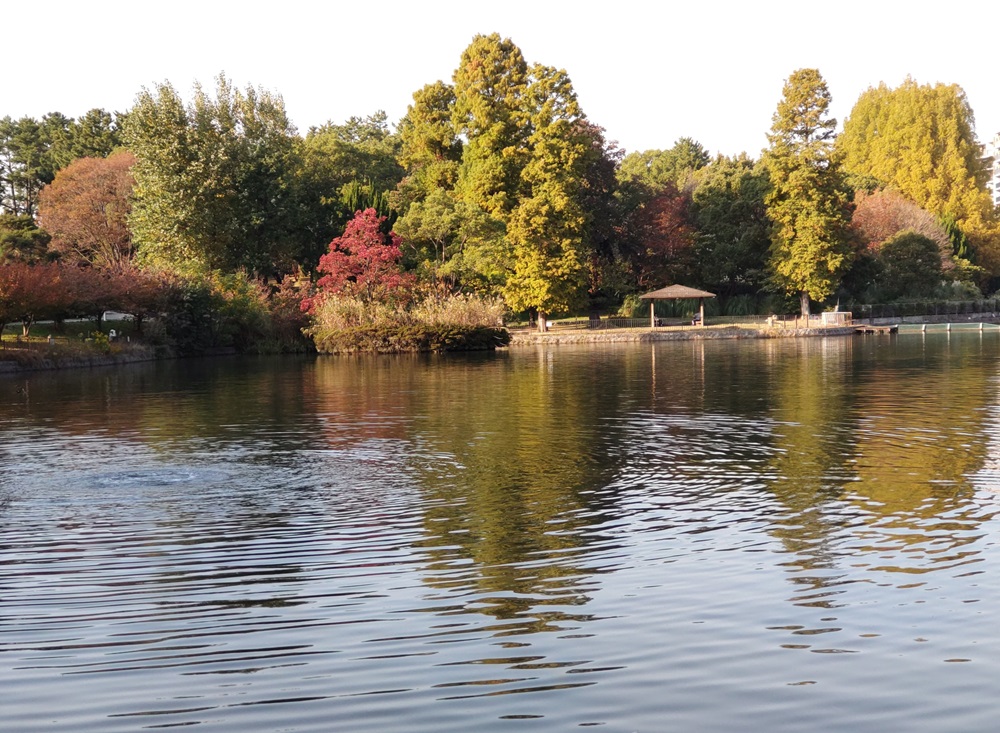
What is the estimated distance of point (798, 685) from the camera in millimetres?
6465

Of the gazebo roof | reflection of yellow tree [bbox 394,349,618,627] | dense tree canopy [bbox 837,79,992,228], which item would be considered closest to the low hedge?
the gazebo roof

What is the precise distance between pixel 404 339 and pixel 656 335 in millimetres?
15645

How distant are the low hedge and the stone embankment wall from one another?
5.92 meters

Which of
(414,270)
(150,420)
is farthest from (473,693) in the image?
(414,270)

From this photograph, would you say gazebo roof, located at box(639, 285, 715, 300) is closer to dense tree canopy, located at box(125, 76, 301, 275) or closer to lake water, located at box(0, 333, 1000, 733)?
dense tree canopy, located at box(125, 76, 301, 275)

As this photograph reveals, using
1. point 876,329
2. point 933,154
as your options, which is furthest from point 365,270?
point 933,154

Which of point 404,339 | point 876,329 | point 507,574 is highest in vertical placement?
point 404,339

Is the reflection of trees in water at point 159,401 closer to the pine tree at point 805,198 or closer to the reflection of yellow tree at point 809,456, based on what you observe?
the reflection of yellow tree at point 809,456

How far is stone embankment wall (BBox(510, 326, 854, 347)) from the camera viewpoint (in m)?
59.3

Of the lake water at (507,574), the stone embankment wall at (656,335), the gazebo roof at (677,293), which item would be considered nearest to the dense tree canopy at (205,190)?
the stone embankment wall at (656,335)

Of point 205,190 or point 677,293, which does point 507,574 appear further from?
point 677,293

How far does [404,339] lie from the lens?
2035 inches

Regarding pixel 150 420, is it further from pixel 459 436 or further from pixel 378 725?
pixel 378 725

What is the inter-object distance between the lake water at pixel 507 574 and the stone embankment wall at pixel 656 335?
Answer: 37409 millimetres
